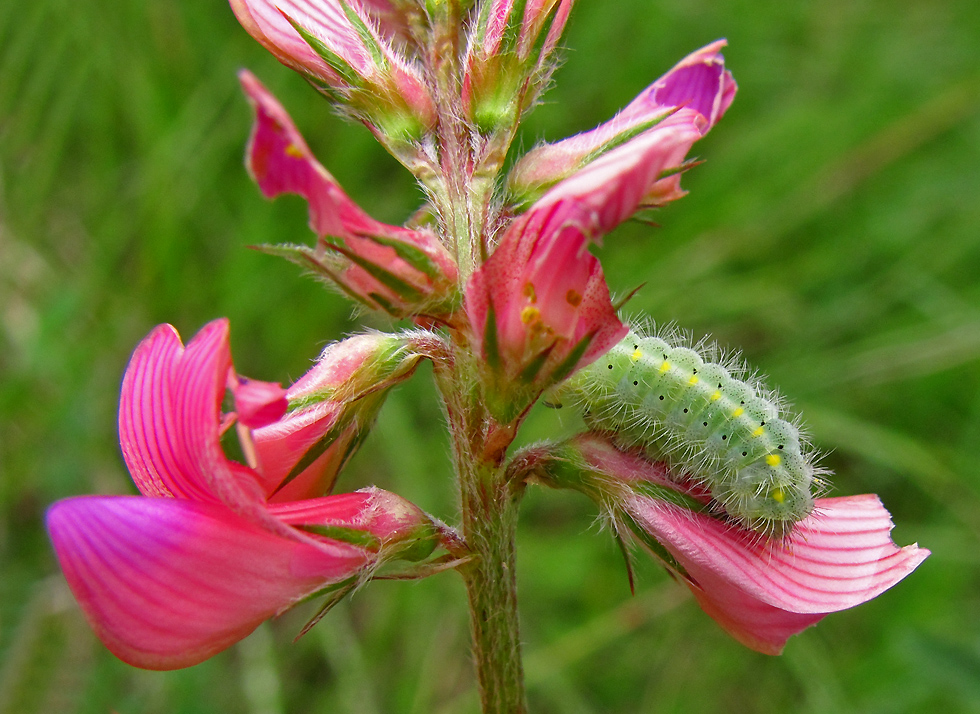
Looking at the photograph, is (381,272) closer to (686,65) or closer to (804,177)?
(686,65)

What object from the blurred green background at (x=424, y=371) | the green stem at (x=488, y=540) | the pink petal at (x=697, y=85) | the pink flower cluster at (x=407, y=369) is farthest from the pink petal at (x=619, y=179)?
the blurred green background at (x=424, y=371)

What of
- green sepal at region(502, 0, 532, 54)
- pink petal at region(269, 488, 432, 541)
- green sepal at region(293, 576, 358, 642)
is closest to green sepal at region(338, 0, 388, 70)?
green sepal at region(502, 0, 532, 54)

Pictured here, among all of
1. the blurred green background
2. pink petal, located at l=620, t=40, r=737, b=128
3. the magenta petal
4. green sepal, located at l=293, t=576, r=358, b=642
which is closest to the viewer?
the magenta petal

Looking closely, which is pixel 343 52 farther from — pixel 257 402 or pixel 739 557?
pixel 739 557

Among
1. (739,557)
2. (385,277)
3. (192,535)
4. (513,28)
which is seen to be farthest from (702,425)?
(192,535)

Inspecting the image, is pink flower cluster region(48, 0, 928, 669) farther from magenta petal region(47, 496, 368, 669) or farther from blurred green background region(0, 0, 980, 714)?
blurred green background region(0, 0, 980, 714)

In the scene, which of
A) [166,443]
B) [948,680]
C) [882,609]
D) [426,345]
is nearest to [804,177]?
[882,609]
